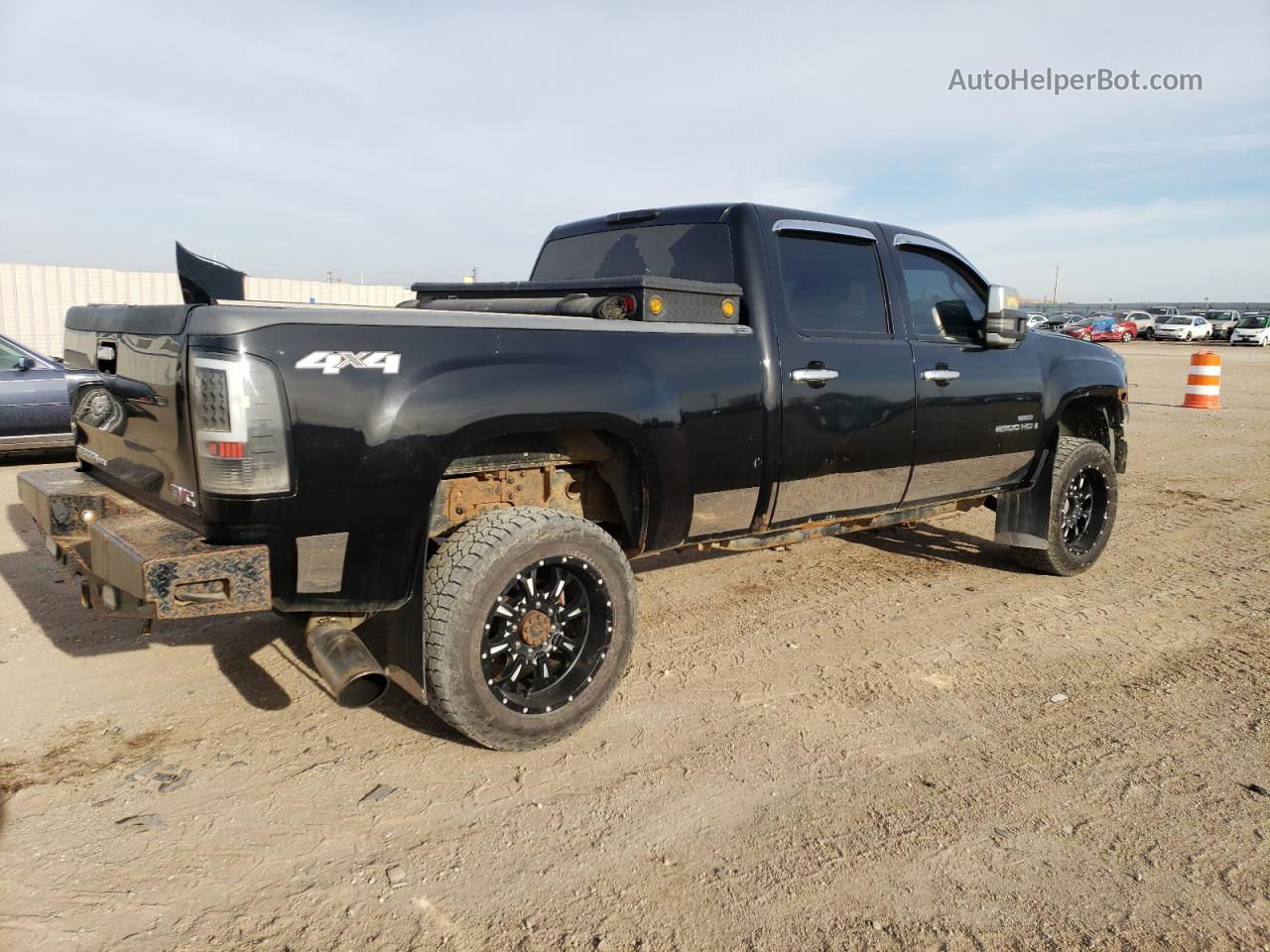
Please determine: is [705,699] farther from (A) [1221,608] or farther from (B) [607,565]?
(A) [1221,608]

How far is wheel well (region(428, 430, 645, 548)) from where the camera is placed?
334cm

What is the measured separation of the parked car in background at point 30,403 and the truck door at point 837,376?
22.9ft

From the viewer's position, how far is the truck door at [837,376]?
4004 mm

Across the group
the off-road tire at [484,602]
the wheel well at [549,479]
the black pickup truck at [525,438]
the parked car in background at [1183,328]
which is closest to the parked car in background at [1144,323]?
the parked car in background at [1183,328]

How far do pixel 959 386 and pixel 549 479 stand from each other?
238 cm

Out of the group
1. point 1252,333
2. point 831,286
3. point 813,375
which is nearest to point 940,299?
point 831,286

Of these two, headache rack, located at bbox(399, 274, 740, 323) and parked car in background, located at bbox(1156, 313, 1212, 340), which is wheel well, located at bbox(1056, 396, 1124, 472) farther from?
parked car in background, located at bbox(1156, 313, 1212, 340)

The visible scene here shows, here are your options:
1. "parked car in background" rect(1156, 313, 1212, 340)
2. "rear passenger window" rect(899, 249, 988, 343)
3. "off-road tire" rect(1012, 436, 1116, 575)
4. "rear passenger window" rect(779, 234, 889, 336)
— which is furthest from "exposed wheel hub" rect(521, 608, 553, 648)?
"parked car in background" rect(1156, 313, 1212, 340)

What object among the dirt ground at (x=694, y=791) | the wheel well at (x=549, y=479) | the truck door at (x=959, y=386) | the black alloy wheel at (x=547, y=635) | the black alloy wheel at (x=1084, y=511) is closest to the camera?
the dirt ground at (x=694, y=791)

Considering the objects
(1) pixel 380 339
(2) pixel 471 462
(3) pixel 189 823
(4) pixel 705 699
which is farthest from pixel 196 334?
(4) pixel 705 699

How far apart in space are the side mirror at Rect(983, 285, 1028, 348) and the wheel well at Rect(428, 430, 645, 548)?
93.7 inches

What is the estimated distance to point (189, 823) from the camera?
2803 mm

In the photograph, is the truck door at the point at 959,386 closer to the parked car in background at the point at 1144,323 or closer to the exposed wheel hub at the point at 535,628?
the exposed wheel hub at the point at 535,628

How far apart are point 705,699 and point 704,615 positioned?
105cm
